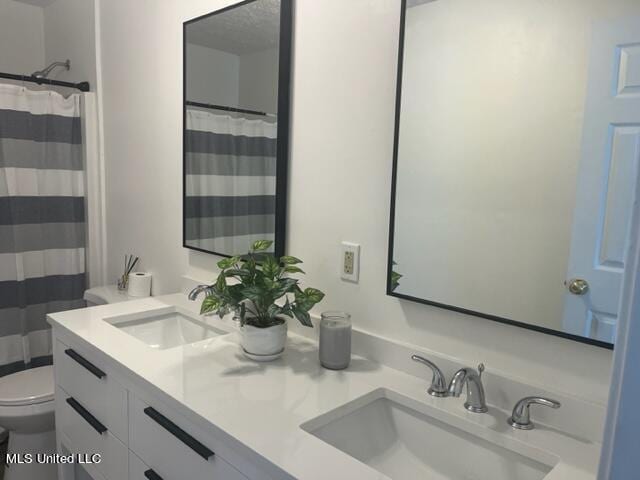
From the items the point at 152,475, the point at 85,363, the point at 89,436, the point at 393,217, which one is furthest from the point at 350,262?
the point at 89,436

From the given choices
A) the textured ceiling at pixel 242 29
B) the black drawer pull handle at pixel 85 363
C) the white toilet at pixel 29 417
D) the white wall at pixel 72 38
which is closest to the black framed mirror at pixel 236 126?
the textured ceiling at pixel 242 29

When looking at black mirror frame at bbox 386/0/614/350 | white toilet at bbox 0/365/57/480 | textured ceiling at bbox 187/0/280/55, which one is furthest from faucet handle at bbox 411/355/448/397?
white toilet at bbox 0/365/57/480

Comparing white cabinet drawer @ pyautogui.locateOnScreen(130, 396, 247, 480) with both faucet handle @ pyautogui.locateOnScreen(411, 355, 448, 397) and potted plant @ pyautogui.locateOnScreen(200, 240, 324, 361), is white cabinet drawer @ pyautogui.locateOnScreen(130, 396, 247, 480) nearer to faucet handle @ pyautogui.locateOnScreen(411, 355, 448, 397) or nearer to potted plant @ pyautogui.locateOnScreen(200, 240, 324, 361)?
potted plant @ pyautogui.locateOnScreen(200, 240, 324, 361)

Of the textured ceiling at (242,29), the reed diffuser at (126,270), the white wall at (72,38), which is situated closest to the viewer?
the textured ceiling at (242,29)

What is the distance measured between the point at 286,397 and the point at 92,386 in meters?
0.72

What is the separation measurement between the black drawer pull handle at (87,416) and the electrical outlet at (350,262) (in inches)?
33.7

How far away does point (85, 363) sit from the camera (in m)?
1.51

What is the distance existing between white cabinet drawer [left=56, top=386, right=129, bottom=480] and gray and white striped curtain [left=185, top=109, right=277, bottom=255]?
720 mm

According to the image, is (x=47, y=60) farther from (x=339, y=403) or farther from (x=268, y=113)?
(x=339, y=403)

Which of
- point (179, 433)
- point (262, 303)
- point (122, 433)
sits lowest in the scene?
point (122, 433)

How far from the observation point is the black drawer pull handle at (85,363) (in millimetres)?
1438

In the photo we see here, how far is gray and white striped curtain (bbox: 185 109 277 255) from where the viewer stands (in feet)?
5.49

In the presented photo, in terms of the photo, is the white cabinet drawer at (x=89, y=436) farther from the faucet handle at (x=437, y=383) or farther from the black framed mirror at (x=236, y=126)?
the faucet handle at (x=437, y=383)

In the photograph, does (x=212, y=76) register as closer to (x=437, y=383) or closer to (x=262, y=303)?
(x=262, y=303)
